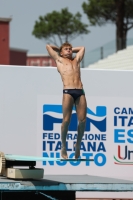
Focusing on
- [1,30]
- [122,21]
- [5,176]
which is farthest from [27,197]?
[122,21]

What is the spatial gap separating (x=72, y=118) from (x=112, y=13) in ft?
117

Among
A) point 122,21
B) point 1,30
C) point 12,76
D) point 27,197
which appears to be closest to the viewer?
point 27,197

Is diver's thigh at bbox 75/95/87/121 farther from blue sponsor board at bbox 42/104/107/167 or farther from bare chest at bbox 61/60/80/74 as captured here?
blue sponsor board at bbox 42/104/107/167

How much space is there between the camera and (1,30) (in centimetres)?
3938

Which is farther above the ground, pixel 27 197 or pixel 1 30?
pixel 1 30

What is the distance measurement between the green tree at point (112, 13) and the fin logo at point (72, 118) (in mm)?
28393

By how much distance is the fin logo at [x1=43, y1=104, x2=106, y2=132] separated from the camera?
16.0 meters

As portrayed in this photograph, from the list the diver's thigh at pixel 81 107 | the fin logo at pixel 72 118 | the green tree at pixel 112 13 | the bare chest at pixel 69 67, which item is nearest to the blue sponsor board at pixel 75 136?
the fin logo at pixel 72 118

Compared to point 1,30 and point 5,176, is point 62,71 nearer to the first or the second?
point 5,176

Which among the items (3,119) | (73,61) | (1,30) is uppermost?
(1,30)

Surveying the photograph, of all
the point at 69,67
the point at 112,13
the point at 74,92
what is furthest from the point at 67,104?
the point at 112,13

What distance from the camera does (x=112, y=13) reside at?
51.3 m

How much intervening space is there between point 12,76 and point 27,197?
166 inches

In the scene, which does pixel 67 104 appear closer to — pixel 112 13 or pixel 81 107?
pixel 81 107
